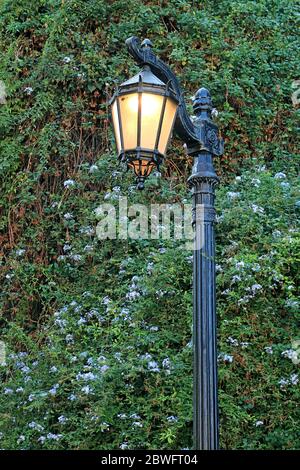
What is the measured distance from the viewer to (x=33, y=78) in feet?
24.5

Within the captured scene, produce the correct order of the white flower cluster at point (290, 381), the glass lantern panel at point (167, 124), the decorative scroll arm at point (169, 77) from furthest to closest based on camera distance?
the white flower cluster at point (290, 381) → the decorative scroll arm at point (169, 77) → the glass lantern panel at point (167, 124)

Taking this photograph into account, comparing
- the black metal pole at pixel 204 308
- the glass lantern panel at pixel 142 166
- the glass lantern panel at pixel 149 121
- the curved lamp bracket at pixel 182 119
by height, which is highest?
the curved lamp bracket at pixel 182 119

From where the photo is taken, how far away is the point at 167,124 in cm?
296

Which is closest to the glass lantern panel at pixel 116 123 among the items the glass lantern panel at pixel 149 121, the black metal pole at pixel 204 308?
the glass lantern panel at pixel 149 121

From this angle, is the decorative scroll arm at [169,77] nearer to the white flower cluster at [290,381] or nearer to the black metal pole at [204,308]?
the black metal pole at [204,308]

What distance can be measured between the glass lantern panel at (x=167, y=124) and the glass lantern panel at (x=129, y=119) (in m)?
0.12

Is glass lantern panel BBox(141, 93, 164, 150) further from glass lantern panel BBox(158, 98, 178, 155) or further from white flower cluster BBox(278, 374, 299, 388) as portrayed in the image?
white flower cluster BBox(278, 374, 299, 388)

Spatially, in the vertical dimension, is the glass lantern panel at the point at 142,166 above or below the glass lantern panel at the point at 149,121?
below

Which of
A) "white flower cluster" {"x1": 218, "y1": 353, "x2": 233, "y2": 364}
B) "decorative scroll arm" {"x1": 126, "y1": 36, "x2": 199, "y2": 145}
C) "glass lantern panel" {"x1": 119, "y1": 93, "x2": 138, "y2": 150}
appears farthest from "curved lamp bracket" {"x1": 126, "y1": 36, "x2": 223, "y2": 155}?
"white flower cluster" {"x1": 218, "y1": 353, "x2": 233, "y2": 364}

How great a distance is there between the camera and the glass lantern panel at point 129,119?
290 centimetres
